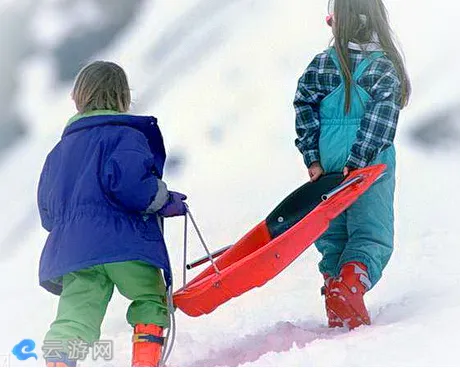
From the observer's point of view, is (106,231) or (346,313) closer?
(106,231)

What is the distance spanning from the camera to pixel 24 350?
2.46 meters

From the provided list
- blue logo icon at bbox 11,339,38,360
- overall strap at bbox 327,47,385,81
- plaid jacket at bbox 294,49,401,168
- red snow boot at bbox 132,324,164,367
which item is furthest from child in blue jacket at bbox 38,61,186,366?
overall strap at bbox 327,47,385,81

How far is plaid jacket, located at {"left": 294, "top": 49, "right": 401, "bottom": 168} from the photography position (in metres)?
2.16

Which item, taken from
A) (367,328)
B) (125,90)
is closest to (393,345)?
(367,328)

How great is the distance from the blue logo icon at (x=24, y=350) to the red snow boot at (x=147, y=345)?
0.49m

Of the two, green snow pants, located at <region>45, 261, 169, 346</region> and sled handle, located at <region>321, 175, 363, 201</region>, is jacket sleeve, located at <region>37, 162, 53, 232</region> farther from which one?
sled handle, located at <region>321, 175, 363, 201</region>

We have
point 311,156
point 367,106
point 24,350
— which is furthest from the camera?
point 24,350

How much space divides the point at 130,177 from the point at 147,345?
0.41 m

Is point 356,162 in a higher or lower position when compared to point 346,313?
higher

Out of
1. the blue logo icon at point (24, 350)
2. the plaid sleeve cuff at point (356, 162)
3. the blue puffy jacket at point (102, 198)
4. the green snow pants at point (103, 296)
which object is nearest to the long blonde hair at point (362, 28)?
the plaid sleeve cuff at point (356, 162)

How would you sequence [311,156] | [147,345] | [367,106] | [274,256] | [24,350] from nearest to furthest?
1. [147,345]
2. [274,256]
3. [367,106]
4. [311,156]
5. [24,350]

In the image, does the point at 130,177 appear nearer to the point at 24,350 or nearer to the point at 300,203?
the point at 300,203

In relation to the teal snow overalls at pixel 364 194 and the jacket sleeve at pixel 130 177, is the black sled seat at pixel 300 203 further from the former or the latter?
the jacket sleeve at pixel 130 177

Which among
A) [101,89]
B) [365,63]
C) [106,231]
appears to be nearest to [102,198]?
[106,231]
